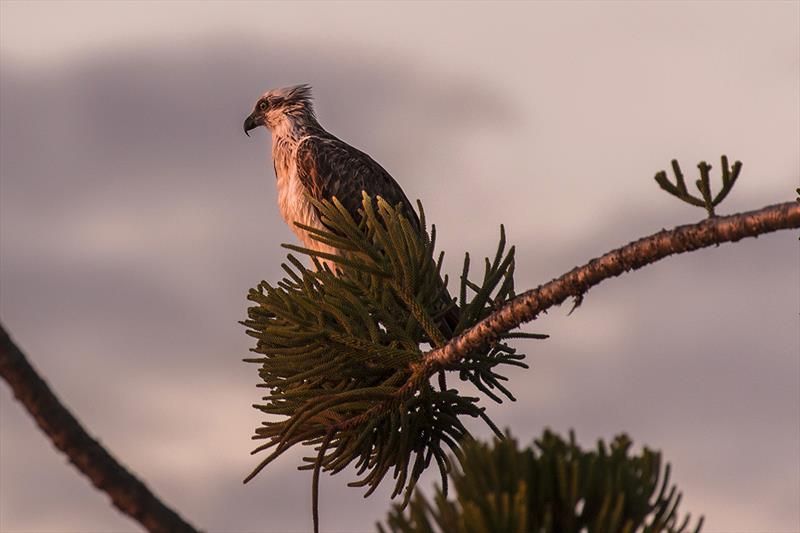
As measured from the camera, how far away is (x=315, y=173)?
12414 mm

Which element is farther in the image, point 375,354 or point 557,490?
point 375,354

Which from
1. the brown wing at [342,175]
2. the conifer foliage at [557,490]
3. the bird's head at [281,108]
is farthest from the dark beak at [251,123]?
the conifer foliage at [557,490]

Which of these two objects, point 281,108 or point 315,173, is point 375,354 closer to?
point 315,173

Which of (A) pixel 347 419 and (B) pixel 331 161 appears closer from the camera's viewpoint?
(A) pixel 347 419

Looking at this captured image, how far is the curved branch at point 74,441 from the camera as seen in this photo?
267 cm

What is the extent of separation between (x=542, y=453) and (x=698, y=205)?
4.25 ft

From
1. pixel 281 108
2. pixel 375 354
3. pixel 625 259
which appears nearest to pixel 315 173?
pixel 281 108

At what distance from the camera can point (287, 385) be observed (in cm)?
611

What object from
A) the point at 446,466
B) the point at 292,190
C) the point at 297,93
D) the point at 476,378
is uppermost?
the point at 297,93

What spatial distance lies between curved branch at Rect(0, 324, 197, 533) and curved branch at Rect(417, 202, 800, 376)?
6.57 ft

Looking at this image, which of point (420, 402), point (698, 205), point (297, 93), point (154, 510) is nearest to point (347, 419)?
point (420, 402)

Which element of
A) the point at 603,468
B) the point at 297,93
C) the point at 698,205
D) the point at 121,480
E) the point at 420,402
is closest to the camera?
the point at 121,480

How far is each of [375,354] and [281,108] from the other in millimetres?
9716

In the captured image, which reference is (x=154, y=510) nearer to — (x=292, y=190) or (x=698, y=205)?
(x=698, y=205)
